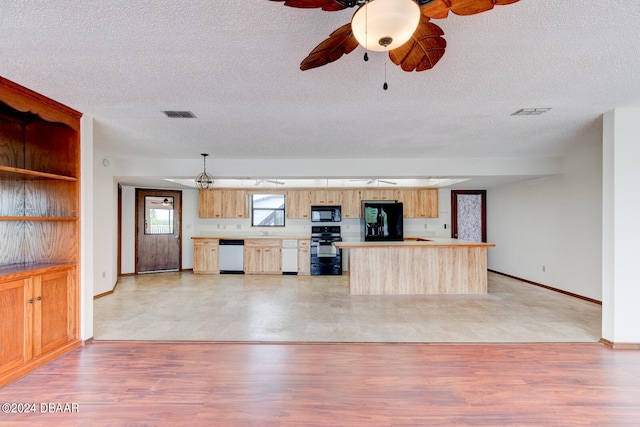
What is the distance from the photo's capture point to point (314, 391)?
2.24 metres

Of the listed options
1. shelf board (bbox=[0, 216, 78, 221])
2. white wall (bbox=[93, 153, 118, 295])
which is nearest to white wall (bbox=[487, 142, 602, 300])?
shelf board (bbox=[0, 216, 78, 221])

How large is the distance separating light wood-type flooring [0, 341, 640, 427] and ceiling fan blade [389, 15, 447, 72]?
2.07m

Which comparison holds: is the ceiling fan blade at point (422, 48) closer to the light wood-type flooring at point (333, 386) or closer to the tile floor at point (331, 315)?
the light wood-type flooring at point (333, 386)

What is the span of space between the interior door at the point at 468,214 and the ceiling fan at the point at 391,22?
6561 mm

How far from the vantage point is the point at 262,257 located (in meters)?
6.96

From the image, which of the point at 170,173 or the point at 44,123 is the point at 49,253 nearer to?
the point at 44,123

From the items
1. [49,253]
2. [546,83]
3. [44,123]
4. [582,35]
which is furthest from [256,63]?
[49,253]

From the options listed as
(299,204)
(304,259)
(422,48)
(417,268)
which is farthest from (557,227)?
(422,48)

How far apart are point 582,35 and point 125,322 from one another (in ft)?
15.7

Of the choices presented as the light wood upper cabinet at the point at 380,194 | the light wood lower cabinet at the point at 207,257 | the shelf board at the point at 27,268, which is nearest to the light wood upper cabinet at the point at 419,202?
the light wood upper cabinet at the point at 380,194

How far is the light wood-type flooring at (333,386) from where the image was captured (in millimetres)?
1960

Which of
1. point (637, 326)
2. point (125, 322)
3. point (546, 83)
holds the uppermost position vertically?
point (546, 83)

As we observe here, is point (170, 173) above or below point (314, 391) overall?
above

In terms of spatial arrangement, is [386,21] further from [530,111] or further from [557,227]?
[557,227]
